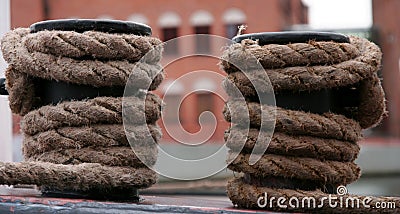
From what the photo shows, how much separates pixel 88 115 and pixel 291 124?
217 mm

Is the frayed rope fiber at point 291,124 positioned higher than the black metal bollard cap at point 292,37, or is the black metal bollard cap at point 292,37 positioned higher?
the black metal bollard cap at point 292,37

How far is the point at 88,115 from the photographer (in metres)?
0.65

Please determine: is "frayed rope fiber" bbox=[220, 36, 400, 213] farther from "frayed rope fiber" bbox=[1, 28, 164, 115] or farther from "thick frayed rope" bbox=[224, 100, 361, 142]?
"frayed rope fiber" bbox=[1, 28, 164, 115]

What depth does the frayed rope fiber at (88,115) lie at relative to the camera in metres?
0.64

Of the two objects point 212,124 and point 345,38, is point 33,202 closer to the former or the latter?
point 212,124

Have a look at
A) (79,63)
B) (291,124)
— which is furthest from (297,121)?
(79,63)

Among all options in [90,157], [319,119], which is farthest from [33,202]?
[319,119]

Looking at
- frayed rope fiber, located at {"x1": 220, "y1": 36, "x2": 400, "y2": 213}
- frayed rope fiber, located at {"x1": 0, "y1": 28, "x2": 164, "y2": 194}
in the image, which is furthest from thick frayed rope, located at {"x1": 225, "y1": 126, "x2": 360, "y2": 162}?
frayed rope fiber, located at {"x1": 0, "y1": 28, "x2": 164, "y2": 194}

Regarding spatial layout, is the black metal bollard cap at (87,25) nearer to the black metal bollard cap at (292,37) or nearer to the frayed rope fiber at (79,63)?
the frayed rope fiber at (79,63)

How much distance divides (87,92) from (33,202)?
13 centimetres

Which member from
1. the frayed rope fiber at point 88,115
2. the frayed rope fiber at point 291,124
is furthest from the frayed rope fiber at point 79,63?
the frayed rope fiber at point 291,124
